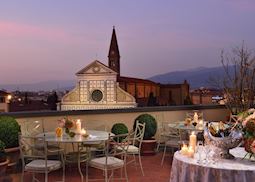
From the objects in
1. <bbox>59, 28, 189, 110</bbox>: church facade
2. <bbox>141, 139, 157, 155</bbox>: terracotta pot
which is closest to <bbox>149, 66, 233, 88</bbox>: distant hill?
<bbox>59, 28, 189, 110</bbox>: church facade

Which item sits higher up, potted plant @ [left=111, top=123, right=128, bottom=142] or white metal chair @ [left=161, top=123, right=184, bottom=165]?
potted plant @ [left=111, top=123, right=128, bottom=142]

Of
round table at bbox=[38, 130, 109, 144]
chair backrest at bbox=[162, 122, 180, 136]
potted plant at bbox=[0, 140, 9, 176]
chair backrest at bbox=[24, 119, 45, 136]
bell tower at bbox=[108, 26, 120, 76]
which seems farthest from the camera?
bell tower at bbox=[108, 26, 120, 76]

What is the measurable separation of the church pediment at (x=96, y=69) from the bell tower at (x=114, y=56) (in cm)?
18

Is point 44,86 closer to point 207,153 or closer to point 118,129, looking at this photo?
point 118,129

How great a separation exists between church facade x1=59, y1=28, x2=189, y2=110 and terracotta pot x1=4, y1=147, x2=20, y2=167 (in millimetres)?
4687

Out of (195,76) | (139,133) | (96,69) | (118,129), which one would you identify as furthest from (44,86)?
(139,133)

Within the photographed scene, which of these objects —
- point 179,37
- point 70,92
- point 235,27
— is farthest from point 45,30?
point 235,27

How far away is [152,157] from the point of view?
6.53m

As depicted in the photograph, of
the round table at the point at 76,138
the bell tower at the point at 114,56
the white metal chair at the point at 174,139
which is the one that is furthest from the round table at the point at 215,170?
the bell tower at the point at 114,56

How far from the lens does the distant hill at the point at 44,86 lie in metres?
9.43

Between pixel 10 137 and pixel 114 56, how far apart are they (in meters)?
6.49

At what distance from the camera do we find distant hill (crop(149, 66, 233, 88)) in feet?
26.9

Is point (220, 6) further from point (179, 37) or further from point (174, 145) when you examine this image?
point (174, 145)

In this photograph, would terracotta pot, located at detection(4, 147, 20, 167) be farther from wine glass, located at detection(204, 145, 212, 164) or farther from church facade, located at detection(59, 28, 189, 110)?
church facade, located at detection(59, 28, 189, 110)
